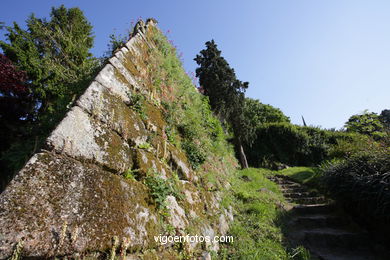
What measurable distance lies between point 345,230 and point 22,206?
21.6 ft

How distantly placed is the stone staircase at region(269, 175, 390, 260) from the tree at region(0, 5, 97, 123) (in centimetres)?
608

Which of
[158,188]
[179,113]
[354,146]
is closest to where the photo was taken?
[158,188]

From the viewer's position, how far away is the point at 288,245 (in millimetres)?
3787

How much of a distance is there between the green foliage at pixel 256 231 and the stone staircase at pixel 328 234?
420 mm

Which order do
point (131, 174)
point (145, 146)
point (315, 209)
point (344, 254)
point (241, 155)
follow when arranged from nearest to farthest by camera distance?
point (131, 174)
point (145, 146)
point (344, 254)
point (315, 209)
point (241, 155)

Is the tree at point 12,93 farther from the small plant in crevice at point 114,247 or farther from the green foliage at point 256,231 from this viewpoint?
the green foliage at point 256,231

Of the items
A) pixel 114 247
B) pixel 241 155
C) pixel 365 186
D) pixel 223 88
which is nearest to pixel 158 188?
pixel 114 247

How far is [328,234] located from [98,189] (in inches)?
214

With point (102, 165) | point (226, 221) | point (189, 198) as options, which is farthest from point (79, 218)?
point (226, 221)

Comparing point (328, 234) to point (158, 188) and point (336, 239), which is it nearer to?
point (336, 239)

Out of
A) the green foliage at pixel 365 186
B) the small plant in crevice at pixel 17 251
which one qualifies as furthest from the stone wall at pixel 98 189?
A: the green foliage at pixel 365 186

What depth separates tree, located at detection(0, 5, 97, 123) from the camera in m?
3.88

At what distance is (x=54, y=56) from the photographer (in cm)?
421

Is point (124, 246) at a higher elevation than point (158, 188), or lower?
lower
